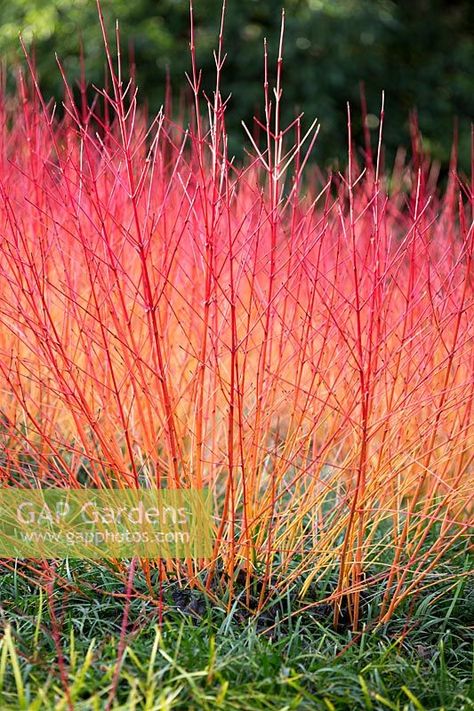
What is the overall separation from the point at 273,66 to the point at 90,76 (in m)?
2.41

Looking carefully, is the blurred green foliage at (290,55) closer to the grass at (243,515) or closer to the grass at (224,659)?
the grass at (243,515)

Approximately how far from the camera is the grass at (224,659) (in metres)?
1.96

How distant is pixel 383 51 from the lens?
11211mm

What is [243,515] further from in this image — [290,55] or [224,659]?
[290,55]

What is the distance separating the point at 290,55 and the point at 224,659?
29.5 feet

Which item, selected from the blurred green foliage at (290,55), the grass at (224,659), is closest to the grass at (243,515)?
the grass at (224,659)

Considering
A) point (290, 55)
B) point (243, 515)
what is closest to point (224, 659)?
point (243, 515)

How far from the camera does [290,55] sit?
9.96m

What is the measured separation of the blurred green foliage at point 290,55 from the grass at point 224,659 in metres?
7.60

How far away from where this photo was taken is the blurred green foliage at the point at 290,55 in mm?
9953

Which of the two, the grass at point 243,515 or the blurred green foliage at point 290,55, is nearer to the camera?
the grass at point 243,515

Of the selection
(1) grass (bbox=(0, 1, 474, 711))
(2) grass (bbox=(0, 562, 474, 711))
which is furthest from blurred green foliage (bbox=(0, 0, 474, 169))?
(2) grass (bbox=(0, 562, 474, 711))

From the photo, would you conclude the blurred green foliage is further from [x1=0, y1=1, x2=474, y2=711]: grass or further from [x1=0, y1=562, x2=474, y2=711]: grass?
[x1=0, y1=562, x2=474, y2=711]: grass

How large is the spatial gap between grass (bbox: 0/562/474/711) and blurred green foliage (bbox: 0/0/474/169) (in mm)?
7600
